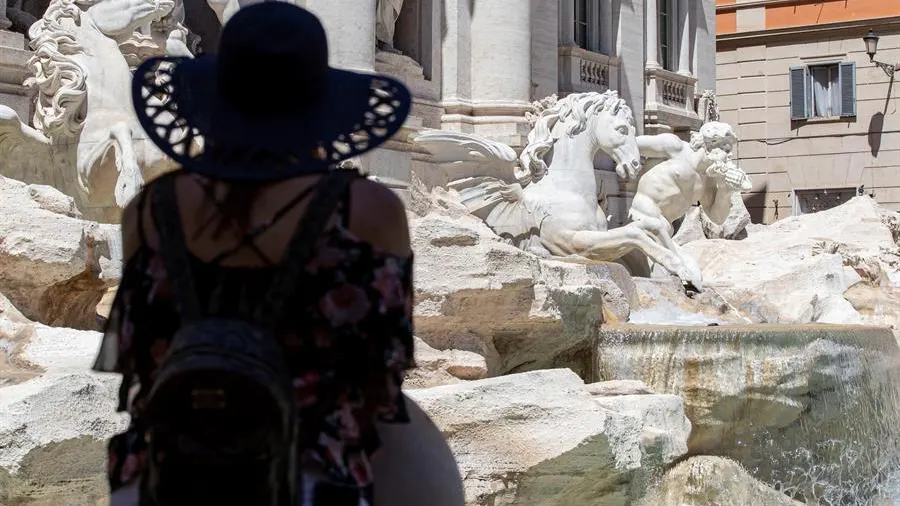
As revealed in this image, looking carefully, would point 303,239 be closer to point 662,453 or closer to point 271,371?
point 271,371

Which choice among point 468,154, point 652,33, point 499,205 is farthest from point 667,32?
point 499,205

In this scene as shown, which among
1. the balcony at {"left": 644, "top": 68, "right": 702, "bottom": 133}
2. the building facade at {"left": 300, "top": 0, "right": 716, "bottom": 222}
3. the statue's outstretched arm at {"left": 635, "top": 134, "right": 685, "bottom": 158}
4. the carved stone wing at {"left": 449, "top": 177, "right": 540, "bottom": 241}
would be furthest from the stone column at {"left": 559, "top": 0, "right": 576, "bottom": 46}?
the carved stone wing at {"left": 449, "top": 177, "right": 540, "bottom": 241}

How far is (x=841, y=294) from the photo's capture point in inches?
502

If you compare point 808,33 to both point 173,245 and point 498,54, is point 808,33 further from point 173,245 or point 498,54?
point 173,245

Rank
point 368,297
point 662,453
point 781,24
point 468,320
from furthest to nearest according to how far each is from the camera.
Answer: point 781,24, point 468,320, point 662,453, point 368,297

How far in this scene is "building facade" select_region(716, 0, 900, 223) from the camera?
79.7 ft

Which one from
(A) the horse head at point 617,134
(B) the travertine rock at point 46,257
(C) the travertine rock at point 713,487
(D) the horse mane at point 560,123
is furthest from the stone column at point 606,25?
(B) the travertine rock at point 46,257

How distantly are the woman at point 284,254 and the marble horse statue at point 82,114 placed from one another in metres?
5.95

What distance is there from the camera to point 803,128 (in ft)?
82.4

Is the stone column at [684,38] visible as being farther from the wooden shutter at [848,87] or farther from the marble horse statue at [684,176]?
the marble horse statue at [684,176]

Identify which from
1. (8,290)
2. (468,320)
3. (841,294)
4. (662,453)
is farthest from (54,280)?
(841,294)

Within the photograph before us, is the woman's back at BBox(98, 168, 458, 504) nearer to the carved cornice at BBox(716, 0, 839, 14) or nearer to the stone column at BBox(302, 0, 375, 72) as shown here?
the stone column at BBox(302, 0, 375, 72)

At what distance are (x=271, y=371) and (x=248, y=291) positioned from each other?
0.39ft

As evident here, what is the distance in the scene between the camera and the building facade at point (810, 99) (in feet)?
79.7
